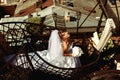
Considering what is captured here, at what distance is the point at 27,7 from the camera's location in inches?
942

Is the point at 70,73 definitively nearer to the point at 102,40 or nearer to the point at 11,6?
the point at 102,40

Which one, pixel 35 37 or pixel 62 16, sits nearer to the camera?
pixel 35 37

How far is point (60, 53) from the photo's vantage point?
24.1ft

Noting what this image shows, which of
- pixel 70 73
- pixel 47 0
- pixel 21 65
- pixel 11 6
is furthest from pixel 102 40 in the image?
pixel 11 6

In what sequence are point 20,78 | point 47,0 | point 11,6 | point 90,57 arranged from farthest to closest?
point 11,6 < point 47,0 < point 90,57 < point 20,78

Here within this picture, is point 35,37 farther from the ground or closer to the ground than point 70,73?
farther from the ground

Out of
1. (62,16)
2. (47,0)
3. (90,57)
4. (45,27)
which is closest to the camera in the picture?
(45,27)

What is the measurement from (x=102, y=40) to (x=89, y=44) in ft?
2.59

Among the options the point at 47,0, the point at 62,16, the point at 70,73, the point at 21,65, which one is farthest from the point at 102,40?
the point at 47,0

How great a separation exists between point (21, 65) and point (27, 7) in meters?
16.9

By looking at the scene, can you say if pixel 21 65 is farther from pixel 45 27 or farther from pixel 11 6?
pixel 11 6

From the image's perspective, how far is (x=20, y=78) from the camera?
23.4 feet

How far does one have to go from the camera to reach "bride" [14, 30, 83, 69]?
24.1 feet

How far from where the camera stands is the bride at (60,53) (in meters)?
7.34
